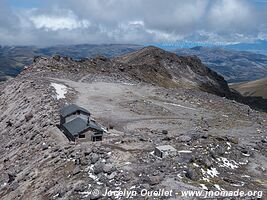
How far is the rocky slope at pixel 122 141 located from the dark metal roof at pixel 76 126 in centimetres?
147

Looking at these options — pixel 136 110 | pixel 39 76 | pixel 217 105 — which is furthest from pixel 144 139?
pixel 39 76

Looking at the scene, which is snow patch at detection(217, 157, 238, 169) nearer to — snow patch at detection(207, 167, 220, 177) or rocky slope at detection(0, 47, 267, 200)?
rocky slope at detection(0, 47, 267, 200)

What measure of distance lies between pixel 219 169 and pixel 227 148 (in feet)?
21.6

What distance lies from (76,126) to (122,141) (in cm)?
577

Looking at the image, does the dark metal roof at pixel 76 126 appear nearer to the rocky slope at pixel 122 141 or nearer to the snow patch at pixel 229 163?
the rocky slope at pixel 122 141

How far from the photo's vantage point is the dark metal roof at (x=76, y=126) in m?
43.5

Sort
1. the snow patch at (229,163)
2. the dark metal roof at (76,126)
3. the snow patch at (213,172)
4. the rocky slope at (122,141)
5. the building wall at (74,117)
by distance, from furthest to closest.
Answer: the building wall at (74,117), the dark metal roof at (76,126), the snow patch at (229,163), the snow patch at (213,172), the rocky slope at (122,141)

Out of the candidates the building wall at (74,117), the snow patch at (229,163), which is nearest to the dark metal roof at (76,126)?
the building wall at (74,117)

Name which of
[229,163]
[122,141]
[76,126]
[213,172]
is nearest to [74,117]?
[76,126]

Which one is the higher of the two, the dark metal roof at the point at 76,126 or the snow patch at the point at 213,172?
the dark metal roof at the point at 76,126

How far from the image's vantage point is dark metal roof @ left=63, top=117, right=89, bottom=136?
143 feet

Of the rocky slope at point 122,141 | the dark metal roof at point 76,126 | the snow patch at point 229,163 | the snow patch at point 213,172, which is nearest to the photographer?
the rocky slope at point 122,141

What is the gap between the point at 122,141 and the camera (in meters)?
42.2

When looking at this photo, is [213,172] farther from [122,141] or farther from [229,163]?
[122,141]
